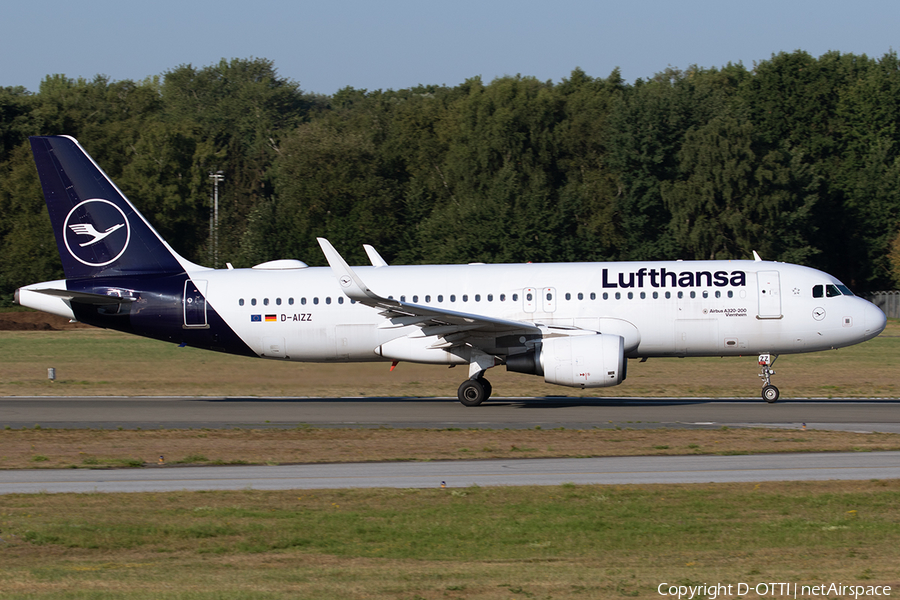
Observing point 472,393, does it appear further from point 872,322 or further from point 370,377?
point 872,322

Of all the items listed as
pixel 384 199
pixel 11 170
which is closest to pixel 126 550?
pixel 384 199

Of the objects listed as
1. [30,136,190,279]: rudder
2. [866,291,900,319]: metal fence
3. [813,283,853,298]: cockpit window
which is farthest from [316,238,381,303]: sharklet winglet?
[866,291,900,319]: metal fence

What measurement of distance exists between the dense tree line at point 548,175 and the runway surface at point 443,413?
31785mm

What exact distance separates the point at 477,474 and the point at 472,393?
33.5 feet

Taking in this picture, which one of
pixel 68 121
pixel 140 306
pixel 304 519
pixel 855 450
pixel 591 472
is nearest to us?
pixel 304 519

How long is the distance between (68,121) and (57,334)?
1263 inches

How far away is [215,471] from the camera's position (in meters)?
16.2

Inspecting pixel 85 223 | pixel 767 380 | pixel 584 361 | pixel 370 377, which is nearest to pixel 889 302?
pixel 767 380

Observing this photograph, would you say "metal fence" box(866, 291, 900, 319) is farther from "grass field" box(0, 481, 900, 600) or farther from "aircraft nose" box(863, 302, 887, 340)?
"grass field" box(0, 481, 900, 600)

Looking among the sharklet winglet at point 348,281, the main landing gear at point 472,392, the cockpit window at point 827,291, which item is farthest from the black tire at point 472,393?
the cockpit window at point 827,291

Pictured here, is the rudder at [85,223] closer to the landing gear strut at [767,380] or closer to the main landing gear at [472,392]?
the main landing gear at [472,392]

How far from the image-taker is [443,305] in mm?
26516

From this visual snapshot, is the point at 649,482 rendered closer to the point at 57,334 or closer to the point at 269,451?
the point at 269,451

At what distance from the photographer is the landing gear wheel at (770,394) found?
25.6m
